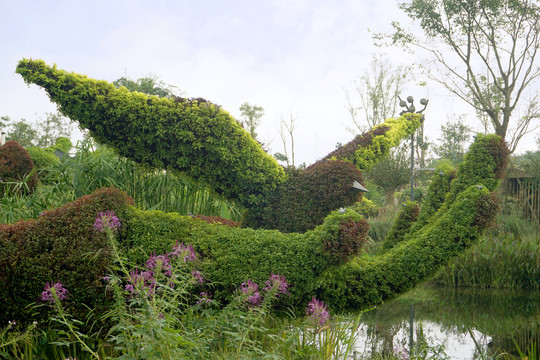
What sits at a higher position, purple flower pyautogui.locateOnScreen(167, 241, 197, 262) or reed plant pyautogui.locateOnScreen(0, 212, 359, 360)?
purple flower pyautogui.locateOnScreen(167, 241, 197, 262)

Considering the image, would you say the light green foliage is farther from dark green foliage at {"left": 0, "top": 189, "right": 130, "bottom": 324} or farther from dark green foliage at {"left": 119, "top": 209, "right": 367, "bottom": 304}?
dark green foliage at {"left": 0, "top": 189, "right": 130, "bottom": 324}

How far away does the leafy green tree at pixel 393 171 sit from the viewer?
18562mm

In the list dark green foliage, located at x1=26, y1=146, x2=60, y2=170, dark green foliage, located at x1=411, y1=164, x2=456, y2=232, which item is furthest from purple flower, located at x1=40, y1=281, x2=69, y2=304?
dark green foliage, located at x1=26, y1=146, x2=60, y2=170

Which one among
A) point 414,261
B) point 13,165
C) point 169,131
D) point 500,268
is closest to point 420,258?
point 414,261

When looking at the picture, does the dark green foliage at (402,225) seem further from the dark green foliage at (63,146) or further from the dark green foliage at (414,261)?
the dark green foliage at (63,146)

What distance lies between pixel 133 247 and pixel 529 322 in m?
4.65

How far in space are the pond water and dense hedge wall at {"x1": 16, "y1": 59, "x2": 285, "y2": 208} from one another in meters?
1.95

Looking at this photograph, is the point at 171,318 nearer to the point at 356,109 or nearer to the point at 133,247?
the point at 133,247

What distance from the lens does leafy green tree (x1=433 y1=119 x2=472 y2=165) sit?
2242cm

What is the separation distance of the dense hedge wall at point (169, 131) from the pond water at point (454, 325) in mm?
1952

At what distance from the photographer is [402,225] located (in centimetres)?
538

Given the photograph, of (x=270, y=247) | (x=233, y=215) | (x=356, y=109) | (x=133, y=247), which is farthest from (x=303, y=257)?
(x=356, y=109)

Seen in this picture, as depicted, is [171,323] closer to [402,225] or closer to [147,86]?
[402,225]

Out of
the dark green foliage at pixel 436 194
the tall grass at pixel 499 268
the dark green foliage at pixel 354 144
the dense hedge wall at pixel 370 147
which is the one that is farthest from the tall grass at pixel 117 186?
the tall grass at pixel 499 268
